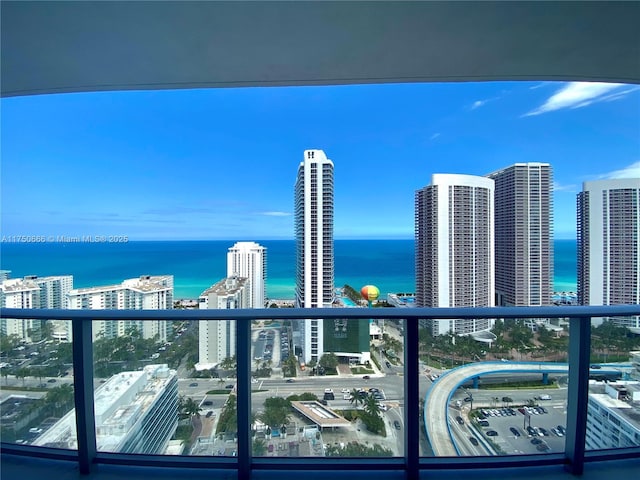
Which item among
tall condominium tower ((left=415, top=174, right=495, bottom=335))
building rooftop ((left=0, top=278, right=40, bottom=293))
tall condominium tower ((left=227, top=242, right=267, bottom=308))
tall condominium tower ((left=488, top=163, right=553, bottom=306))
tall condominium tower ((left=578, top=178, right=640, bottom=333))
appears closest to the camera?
building rooftop ((left=0, top=278, right=40, bottom=293))

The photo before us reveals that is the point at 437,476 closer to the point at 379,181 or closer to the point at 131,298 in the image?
the point at 131,298

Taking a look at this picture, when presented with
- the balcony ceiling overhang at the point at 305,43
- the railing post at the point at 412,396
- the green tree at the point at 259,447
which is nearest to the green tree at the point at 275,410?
the green tree at the point at 259,447

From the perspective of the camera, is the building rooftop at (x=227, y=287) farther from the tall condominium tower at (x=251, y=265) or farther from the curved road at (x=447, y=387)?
the curved road at (x=447, y=387)

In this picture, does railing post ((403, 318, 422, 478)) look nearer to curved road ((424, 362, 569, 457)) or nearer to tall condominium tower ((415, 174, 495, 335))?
curved road ((424, 362, 569, 457))

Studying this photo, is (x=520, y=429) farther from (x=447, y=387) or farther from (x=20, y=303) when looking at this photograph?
(x=20, y=303)

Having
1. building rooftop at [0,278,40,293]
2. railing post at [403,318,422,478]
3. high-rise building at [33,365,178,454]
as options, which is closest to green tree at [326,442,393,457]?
railing post at [403,318,422,478]

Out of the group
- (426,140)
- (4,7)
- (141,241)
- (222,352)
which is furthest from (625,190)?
(141,241)
